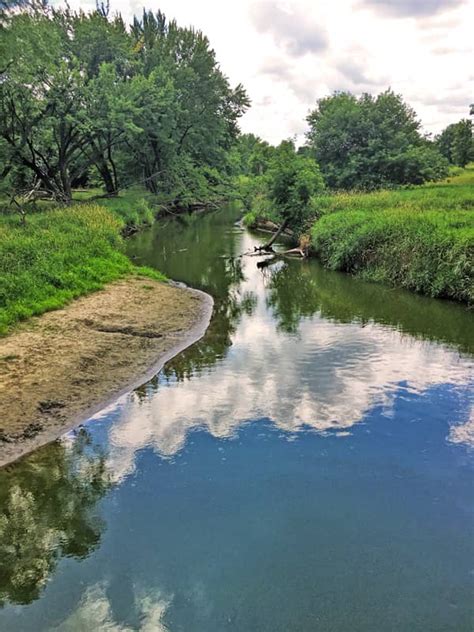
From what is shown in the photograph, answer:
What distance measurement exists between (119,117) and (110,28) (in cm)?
1307

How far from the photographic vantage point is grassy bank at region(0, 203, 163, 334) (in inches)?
465

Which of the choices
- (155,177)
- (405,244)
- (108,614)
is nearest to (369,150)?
(155,177)

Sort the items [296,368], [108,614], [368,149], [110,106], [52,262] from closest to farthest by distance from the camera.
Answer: [108,614] < [296,368] < [52,262] < [110,106] < [368,149]

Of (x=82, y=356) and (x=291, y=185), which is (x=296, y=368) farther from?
(x=291, y=185)

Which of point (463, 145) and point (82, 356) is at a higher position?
point (463, 145)

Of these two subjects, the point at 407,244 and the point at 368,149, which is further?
the point at 368,149

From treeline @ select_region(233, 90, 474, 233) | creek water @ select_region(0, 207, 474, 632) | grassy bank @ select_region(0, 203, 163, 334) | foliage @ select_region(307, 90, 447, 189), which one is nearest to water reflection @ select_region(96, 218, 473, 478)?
creek water @ select_region(0, 207, 474, 632)

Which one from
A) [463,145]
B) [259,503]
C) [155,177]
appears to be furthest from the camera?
[463,145]

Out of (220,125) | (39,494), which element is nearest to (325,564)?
(39,494)

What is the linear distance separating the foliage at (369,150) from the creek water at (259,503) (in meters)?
30.8

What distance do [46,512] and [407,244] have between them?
14252 mm

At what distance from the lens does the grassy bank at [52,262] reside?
1181cm

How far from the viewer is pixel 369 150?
128ft

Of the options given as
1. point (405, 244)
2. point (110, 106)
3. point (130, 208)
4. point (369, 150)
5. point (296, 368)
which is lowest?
point (296, 368)
